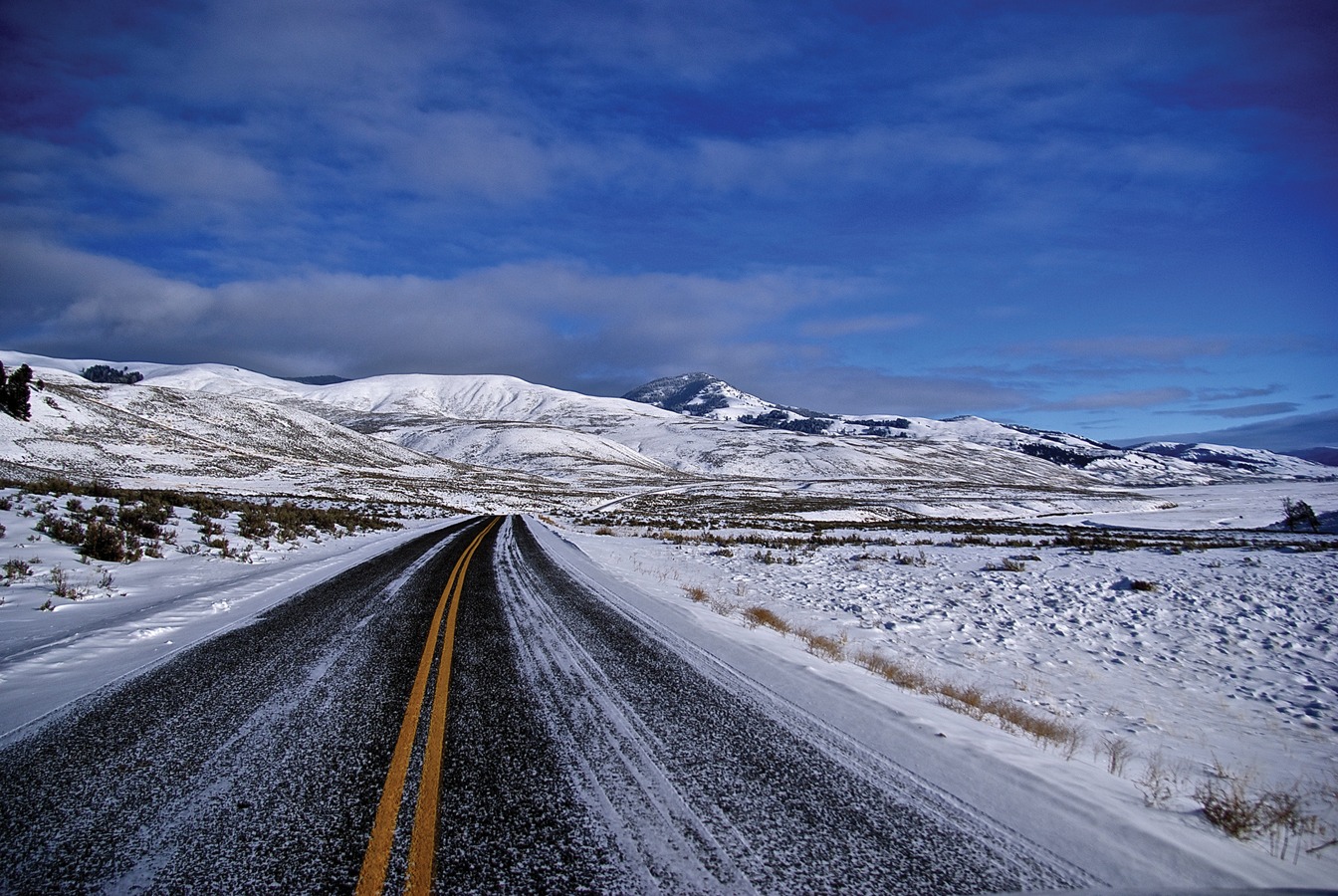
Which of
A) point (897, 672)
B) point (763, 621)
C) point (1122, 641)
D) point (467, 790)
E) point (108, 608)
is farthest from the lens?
point (1122, 641)

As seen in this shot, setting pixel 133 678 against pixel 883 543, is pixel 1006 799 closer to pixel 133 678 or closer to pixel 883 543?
pixel 133 678

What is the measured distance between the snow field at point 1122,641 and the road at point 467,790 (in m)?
2.14

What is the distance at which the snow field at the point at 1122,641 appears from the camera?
606cm

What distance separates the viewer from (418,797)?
3.78 m

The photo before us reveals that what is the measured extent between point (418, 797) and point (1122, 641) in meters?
12.7

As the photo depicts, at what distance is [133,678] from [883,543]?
84.0ft

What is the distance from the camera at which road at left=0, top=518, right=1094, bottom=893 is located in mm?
3137

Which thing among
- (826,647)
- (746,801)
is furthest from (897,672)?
(746,801)

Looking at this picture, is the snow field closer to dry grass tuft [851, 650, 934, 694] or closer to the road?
dry grass tuft [851, 650, 934, 694]

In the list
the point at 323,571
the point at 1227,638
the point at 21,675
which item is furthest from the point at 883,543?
the point at 21,675

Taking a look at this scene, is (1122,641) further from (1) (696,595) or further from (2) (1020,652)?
(1) (696,595)

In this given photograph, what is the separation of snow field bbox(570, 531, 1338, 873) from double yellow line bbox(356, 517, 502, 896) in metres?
4.76

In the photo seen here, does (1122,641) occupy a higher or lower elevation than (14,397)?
lower

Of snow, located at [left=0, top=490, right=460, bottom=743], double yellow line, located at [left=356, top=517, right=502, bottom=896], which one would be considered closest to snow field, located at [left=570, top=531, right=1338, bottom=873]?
double yellow line, located at [left=356, top=517, right=502, bottom=896]
